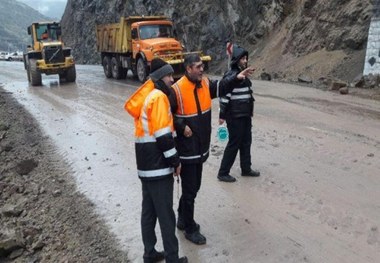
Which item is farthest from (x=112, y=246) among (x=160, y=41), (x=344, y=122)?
(x=160, y=41)

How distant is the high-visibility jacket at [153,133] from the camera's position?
3.85m

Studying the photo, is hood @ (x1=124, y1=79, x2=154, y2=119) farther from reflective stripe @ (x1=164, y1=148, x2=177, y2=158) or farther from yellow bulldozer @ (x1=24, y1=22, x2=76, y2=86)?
yellow bulldozer @ (x1=24, y1=22, x2=76, y2=86)

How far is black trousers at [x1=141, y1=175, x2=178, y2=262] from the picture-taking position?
409cm

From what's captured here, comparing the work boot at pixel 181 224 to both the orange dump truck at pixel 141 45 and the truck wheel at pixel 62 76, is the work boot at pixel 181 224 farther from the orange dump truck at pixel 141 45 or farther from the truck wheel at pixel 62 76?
the truck wheel at pixel 62 76

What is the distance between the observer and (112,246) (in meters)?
5.02

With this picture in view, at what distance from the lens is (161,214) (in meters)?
4.16

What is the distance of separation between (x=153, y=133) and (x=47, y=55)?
60.7 ft

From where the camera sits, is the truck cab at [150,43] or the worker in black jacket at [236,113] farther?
the truck cab at [150,43]

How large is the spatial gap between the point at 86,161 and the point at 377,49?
12.2 metres

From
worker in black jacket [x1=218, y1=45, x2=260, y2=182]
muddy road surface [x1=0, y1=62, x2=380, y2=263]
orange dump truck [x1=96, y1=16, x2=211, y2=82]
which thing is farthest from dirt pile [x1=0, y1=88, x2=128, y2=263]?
orange dump truck [x1=96, y1=16, x2=211, y2=82]

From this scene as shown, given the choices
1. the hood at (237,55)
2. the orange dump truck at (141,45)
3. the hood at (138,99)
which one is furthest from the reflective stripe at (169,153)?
the orange dump truck at (141,45)

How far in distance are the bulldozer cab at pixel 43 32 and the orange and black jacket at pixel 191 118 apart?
770 inches

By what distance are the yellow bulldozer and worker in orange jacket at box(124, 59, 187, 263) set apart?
17.8 m

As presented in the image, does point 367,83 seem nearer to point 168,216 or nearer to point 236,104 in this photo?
point 236,104
